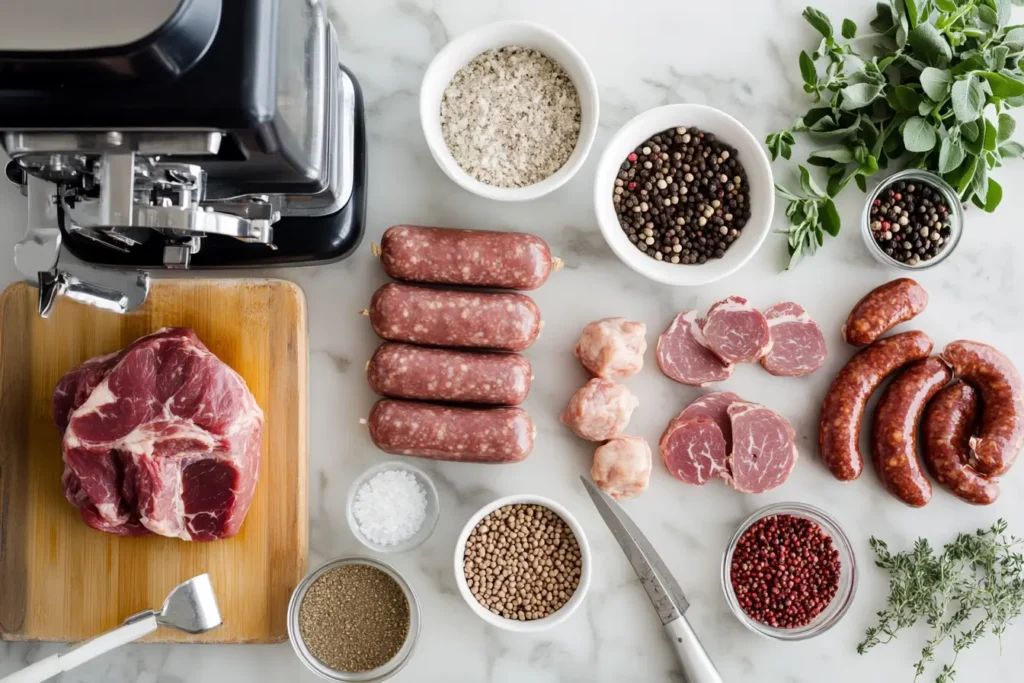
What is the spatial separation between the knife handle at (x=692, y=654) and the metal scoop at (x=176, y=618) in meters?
1.10

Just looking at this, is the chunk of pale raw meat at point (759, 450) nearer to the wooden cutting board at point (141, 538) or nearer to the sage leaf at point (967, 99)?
the sage leaf at point (967, 99)

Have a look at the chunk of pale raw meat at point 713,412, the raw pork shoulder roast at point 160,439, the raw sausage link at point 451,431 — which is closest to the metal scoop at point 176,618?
the raw pork shoulder roast at point 160,439

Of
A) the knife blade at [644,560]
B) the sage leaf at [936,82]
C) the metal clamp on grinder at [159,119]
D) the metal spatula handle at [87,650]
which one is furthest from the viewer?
the knife blade at [644,560]

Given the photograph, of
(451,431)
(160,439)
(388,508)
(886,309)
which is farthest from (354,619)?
(886,309)

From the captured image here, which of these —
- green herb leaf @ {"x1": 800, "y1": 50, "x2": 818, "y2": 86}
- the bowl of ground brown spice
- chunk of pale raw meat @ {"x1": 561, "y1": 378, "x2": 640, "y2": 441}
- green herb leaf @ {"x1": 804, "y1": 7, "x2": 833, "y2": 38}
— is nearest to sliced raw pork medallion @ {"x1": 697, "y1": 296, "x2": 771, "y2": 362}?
chunk of pale raw meat @ {"x1": 561, "y1": 378, "x2": 640, "y2": 441}

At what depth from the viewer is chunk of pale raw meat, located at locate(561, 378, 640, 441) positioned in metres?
2.01

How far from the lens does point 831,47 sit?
2.02m

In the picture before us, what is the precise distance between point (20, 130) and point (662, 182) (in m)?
1.37

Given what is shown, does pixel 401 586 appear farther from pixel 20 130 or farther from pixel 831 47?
pixel 831 47

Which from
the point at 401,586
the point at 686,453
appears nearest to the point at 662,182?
Answer: the point at 686,453

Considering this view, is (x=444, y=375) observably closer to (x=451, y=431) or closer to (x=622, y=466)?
(x=451, y=431)

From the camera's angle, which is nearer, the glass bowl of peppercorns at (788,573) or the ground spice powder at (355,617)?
the ground spice powder at (355,617)

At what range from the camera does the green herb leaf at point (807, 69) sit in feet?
6.66

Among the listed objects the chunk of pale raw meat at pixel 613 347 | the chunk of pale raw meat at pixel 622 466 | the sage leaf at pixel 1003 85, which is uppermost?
the sage leaf at pixel 1003 85
